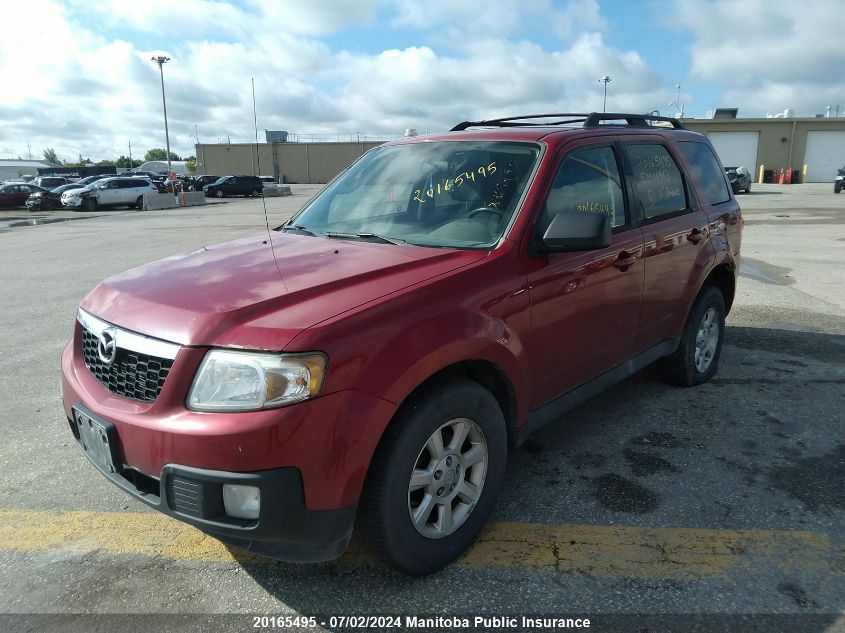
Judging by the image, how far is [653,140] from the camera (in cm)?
430

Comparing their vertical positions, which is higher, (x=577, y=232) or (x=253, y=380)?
(x=577, y=232)

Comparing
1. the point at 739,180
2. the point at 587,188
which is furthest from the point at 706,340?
the point at 739,180

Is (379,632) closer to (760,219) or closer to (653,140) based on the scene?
(653,140)

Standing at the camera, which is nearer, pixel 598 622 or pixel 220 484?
pixel 220 484

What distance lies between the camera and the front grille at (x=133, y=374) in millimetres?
2328

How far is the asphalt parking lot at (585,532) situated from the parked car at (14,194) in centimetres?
3387

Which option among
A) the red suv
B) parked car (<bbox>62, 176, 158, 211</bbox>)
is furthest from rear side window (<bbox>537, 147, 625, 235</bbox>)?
parked car (<bbox>62, 176, 158, 211</bbox>)

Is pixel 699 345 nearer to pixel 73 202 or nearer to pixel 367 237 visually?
pixel 367 237

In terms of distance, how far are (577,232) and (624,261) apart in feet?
2.79

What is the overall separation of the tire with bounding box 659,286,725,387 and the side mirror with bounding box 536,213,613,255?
2.00 metres

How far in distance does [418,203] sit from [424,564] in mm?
1834

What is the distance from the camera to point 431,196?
3475 millimetres

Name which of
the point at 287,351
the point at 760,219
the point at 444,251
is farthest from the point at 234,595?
the point at 760,219

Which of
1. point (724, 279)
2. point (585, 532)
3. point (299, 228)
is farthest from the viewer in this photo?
point (724, 279)
